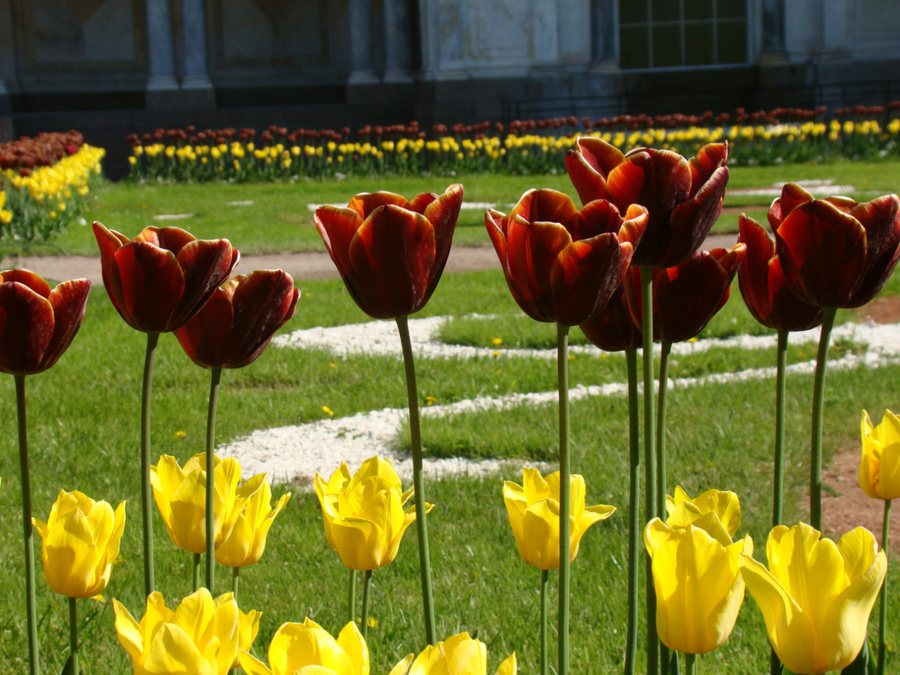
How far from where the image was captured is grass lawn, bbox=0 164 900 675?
2.27m

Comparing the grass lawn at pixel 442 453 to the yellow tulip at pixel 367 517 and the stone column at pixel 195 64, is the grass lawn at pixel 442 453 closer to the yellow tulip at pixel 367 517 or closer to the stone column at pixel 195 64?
the yellow tulip at pixel 367 517

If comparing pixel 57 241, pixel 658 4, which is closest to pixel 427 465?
pixel 57 241

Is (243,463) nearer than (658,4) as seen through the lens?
Yes

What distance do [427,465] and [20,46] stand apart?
22108 millimetres

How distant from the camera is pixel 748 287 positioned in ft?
4.21

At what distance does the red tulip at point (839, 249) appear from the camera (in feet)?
3.42

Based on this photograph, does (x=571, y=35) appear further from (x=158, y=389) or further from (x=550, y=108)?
(x=158, y=389)

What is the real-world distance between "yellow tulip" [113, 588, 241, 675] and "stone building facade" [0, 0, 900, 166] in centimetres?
1807

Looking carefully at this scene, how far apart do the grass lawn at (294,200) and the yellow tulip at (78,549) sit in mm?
7039

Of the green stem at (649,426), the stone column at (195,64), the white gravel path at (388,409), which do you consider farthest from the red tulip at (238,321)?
the stone column at (195,64)

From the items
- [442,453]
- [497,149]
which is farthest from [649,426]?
[497,149]

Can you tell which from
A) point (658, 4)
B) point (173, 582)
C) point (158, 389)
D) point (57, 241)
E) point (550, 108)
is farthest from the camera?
point (658, 4)

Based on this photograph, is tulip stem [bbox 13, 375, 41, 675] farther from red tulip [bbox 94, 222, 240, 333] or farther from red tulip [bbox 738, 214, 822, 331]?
red tulip [bbox 738, 214, 822, 331]

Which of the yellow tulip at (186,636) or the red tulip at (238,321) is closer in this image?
the yellow tulip at (186,636)
